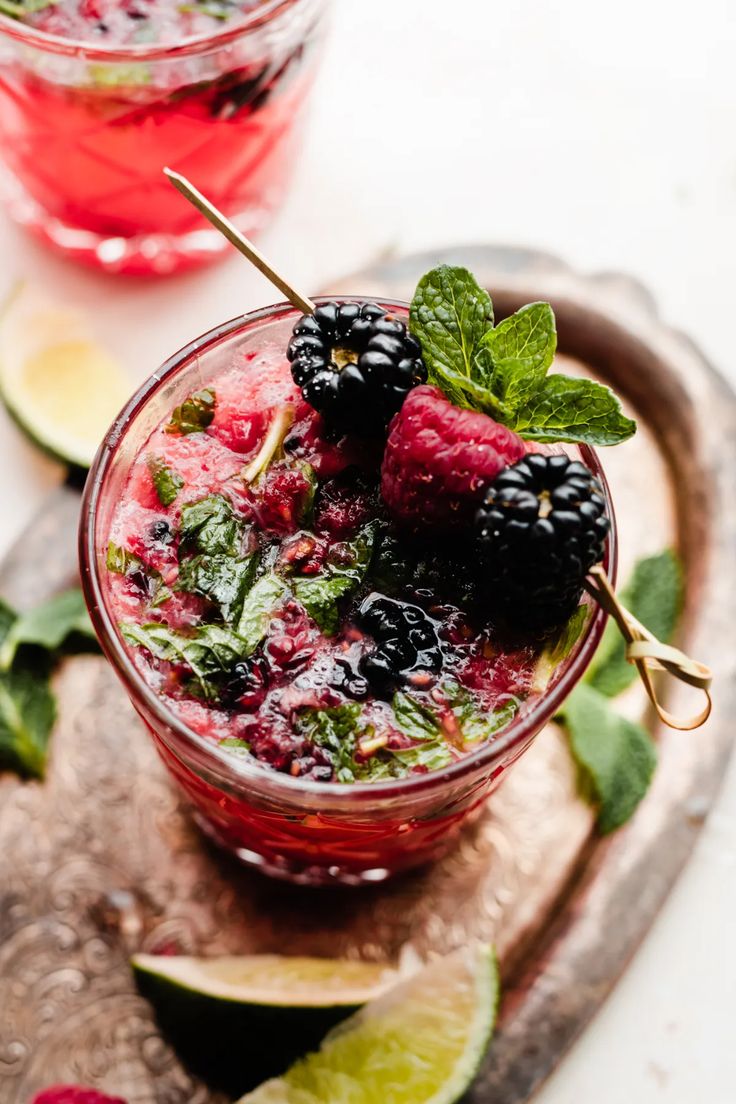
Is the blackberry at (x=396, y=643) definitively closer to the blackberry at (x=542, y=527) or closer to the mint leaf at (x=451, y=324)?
the blackberry at (x=542, y=527)

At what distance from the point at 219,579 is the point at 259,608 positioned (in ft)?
0.29

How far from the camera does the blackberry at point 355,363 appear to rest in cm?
201

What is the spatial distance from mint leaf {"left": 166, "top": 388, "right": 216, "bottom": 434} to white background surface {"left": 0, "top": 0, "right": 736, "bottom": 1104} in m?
0.99

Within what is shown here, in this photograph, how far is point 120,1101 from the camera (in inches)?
97.7

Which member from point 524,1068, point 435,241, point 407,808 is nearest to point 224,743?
point 407,808

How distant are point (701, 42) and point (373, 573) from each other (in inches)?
93.5

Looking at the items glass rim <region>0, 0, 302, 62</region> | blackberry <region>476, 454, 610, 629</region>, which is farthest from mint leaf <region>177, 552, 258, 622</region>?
glass rim <region>0, 0, 302, 62</region>

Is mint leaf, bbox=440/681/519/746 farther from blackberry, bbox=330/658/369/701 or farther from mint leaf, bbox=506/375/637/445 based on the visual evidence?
mint leaf, bbox=506/375/637/445

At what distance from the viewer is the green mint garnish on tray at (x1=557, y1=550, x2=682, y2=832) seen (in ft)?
8.80

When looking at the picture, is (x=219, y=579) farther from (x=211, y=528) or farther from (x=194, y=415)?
(x=194, y=415)

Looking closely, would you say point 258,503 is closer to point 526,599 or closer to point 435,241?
point 526,599

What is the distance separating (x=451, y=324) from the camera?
2068 millimetres

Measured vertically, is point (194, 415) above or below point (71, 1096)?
above

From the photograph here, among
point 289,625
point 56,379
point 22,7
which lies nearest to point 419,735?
point 289,625
